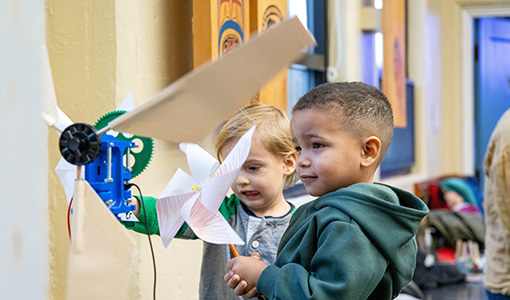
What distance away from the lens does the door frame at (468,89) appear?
23.1 feet

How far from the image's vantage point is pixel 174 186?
118 cm

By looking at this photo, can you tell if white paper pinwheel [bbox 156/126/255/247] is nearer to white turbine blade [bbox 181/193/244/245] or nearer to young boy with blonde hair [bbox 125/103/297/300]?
white turbine blade [bbox 181/193/244/245]

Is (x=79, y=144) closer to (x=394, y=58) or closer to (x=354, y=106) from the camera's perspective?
(x=354, y=106)

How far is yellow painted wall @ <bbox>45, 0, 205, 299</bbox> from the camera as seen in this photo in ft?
5.63

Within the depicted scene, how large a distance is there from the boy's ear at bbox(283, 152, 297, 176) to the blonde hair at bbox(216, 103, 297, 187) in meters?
0.02

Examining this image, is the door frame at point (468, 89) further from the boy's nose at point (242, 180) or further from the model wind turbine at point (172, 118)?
the model wind turbine at point (172, 118)

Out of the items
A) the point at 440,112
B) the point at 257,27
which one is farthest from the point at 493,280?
the point at 440,112

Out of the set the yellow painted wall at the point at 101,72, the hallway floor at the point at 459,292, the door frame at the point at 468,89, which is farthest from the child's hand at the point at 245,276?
the door frame at the point at 468,89

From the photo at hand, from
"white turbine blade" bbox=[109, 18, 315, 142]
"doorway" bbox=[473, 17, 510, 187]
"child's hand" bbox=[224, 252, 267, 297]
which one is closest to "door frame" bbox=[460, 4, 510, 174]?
"doorway" bbox=[473, 17, 510, 187]

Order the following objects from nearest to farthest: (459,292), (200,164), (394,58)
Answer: (200,164) < (459,292) < (394,58)

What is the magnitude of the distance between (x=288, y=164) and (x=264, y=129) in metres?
0.12

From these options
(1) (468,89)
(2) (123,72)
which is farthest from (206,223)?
(1) (468,89)

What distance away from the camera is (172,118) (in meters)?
0.79

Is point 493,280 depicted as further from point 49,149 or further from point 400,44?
point 400,44
